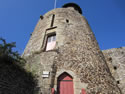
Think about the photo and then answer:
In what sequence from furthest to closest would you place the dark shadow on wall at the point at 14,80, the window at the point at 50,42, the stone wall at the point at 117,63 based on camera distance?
the stone wall at the point at 117,63, the window at the point at 50,42, the dark shadow on wall at the point at 14,80

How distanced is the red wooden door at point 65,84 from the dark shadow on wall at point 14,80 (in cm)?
118

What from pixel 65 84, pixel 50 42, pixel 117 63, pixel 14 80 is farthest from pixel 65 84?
pixel 117 63

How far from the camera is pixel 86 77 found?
480 centimetres

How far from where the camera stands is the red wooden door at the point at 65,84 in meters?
4.59

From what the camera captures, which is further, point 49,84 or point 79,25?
point 79,25

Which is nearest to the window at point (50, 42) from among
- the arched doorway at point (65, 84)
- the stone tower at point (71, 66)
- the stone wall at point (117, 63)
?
the stone tower at point (71, 66)

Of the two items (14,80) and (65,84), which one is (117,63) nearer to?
(65,84)

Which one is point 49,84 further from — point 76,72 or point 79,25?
point 79,25

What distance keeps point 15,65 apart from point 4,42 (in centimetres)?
129

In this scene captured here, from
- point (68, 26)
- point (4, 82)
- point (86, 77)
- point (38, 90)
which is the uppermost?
point (68, 26)

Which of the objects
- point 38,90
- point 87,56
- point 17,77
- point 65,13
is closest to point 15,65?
point 17,77

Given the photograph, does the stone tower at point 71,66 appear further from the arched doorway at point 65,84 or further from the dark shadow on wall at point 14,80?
the dark shadow on wall at point 14,80

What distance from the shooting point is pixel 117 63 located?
27.2 feet

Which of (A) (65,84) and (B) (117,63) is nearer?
(A) (65,84)
